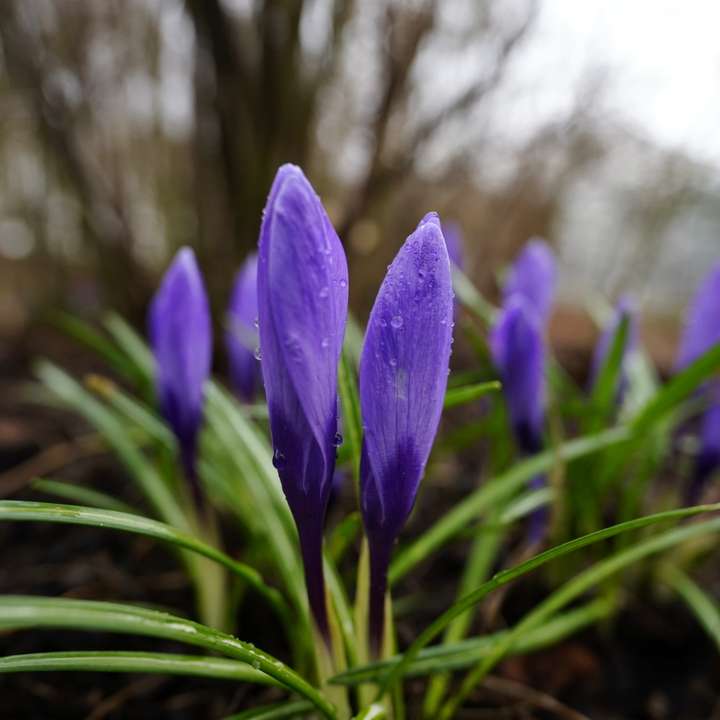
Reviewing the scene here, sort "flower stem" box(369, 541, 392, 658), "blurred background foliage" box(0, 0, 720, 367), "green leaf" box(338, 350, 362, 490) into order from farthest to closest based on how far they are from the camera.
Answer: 1. "blurred background foliage" box(0, 0, 720, 367)
2. "green leaf" box(338, 350, 362, 490)
3. "flower stem" box(369, 541, 392, 658)

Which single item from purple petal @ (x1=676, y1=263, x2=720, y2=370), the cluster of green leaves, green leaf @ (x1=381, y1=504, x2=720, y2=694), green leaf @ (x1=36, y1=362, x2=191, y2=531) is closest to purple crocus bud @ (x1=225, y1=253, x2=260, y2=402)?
the cluster of green leaves

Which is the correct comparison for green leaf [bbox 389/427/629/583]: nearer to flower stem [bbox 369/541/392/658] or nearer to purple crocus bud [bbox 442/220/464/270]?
flower stem [bbox 369/541/392/658]

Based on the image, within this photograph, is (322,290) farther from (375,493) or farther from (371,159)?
(371,159)

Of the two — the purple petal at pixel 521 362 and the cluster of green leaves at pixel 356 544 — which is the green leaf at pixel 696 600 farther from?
the purple petal at pixel 521 362

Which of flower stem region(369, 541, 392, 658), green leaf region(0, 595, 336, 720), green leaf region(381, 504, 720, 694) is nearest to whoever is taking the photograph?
green leaf region(0, 595, 336, 720)

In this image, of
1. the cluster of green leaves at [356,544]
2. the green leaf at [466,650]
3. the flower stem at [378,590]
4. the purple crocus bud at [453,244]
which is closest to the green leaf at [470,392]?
the cluster of green leaves at [356,544]
